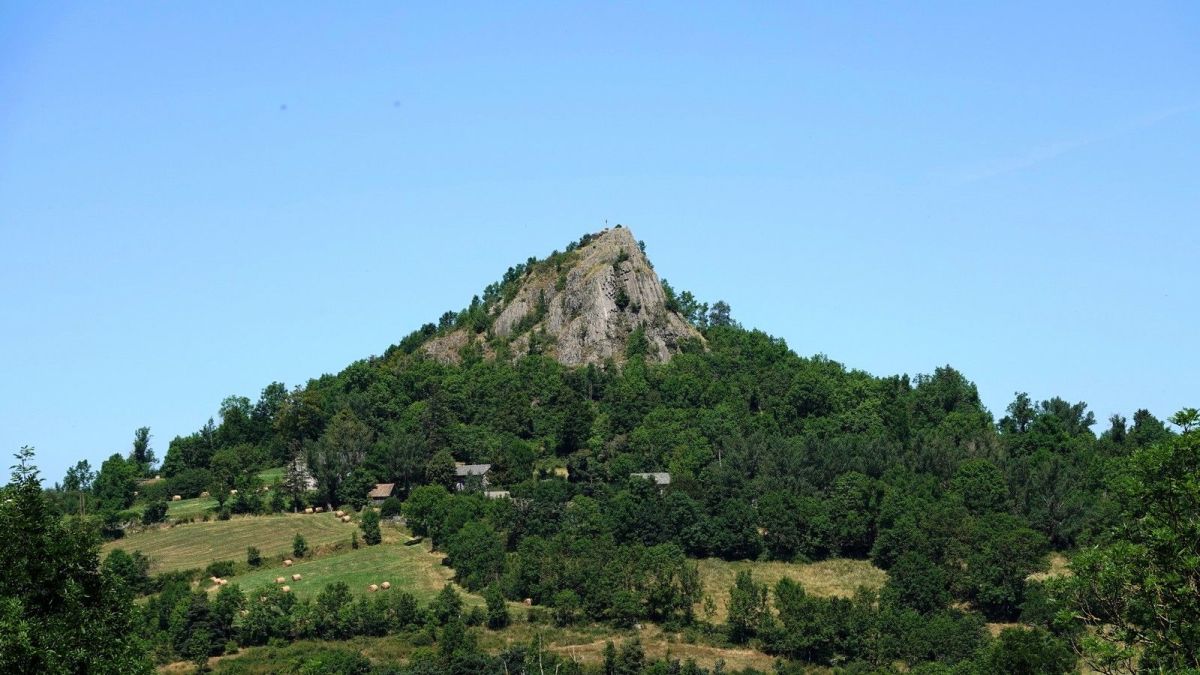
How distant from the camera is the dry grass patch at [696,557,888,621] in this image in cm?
10862

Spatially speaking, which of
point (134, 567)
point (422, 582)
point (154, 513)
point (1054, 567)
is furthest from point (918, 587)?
point (154, 513)

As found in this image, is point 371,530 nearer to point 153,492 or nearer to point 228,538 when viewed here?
point 228,538

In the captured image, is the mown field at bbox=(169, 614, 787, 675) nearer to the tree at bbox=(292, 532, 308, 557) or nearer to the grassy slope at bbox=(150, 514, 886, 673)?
the grassy slope at bbox=(150, 514, 886, 673)

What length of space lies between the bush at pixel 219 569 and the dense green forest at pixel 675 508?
4583mm

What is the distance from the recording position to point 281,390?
18075 cm

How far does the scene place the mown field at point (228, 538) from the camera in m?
116

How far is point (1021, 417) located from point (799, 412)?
2660cm

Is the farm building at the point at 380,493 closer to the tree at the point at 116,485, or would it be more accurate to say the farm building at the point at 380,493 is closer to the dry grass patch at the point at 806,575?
the tree at the point at 116,485

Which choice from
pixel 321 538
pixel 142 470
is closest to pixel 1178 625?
pixel 321 538

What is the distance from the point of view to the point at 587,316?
186 meters

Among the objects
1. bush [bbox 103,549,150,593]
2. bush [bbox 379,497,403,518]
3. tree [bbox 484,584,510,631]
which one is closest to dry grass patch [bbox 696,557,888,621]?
tree [bbox 484,584,510,631]

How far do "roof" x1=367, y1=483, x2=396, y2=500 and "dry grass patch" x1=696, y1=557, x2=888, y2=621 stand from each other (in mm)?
34781

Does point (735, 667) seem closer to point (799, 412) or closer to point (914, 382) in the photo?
point (799, 412)

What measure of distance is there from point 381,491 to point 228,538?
17.5m
